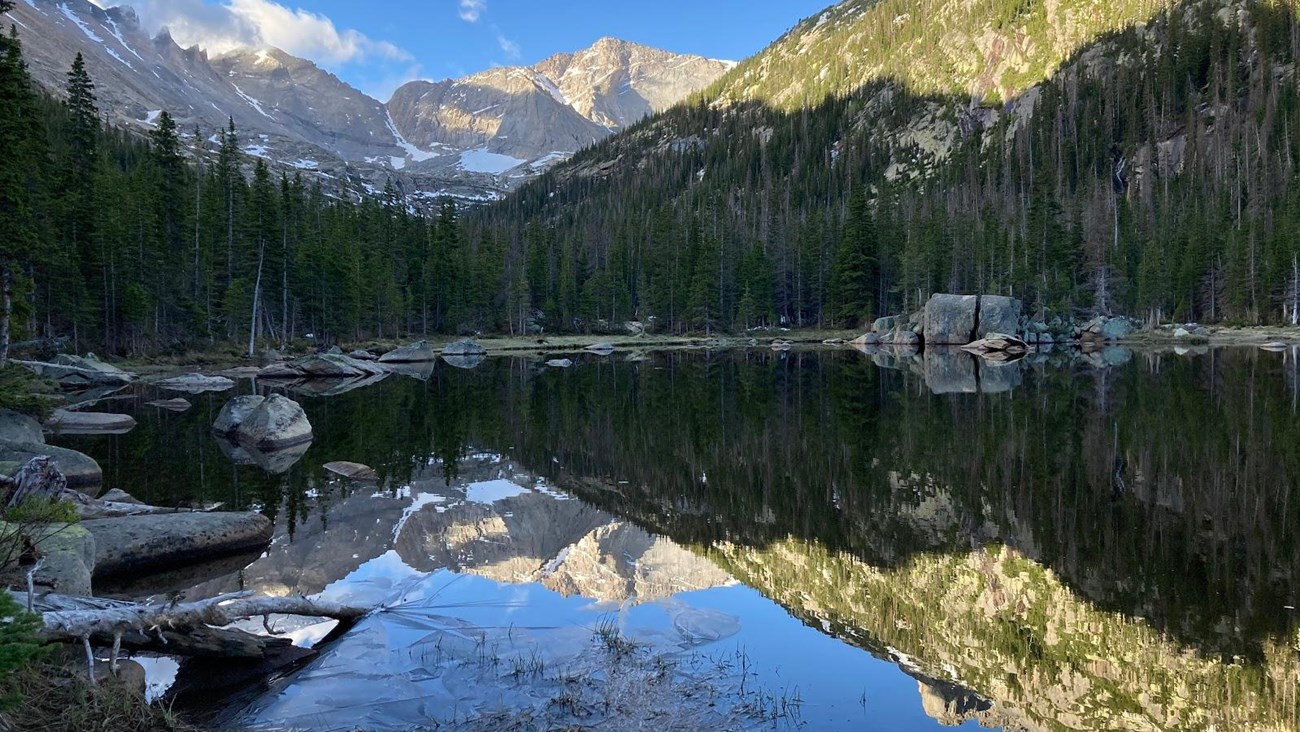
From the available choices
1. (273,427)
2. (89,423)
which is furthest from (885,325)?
(89,423)

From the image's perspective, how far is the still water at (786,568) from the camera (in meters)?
6.68

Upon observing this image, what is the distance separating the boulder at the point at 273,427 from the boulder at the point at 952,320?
59974 mm

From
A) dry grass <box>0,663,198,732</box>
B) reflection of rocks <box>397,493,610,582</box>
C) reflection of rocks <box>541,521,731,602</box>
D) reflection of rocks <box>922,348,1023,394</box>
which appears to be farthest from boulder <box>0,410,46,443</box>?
reflection of rocks <box>922,348,1023,394</box>

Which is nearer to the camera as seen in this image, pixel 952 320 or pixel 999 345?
pixel 999 345

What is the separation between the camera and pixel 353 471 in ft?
56.2

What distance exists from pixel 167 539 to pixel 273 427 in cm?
1110

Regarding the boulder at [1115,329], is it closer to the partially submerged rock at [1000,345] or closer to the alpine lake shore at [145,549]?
the partially submerged rock at [1000,345]

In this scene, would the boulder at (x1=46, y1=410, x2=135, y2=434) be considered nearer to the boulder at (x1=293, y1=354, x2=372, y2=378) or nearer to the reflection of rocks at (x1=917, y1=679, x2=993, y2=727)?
the boulder at (x1=293, y1=354, x2=372, y2=378)

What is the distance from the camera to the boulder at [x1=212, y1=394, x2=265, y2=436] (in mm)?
21609

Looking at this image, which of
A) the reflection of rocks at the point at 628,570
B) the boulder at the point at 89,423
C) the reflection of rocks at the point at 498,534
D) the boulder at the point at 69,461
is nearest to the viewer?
the reflection of rocks at the point at 628,570

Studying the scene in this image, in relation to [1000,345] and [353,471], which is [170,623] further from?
[1000,345]

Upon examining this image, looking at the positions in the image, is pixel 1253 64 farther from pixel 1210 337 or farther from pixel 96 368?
pixel 96 368

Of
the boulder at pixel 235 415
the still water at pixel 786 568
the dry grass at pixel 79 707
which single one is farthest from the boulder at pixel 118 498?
the dry grass at pixel 79 707

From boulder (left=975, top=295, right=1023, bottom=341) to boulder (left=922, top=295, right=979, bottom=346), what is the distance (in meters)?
0.78
